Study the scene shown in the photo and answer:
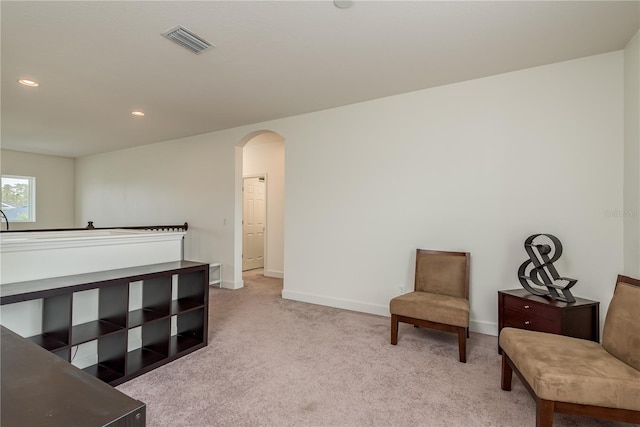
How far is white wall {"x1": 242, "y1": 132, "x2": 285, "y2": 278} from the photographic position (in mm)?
5891

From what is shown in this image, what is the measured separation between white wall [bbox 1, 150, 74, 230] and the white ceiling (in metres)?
4.05

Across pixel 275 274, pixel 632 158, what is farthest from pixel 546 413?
pixel 275 274

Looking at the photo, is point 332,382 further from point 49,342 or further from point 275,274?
point 275,274

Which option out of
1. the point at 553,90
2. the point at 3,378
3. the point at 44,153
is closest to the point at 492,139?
the point at 553,90

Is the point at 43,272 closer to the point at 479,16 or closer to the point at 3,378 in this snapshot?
the point at 3,378

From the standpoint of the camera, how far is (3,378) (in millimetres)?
810

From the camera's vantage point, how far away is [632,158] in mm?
2469

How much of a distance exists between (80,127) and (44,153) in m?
3.35

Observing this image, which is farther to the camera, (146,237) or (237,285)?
(237,285)

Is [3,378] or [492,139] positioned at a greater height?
[492,139]

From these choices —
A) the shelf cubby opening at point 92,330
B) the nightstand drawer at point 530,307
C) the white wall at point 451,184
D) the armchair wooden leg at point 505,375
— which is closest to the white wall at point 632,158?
the white wall at point 451,184

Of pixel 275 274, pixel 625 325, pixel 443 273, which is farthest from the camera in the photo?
pixel 275 274

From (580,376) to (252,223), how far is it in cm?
572

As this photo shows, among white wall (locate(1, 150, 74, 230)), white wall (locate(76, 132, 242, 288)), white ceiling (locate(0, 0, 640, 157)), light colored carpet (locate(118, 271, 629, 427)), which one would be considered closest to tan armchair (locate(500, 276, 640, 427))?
light colored carpet (locate(118, 271, 629, 427))
